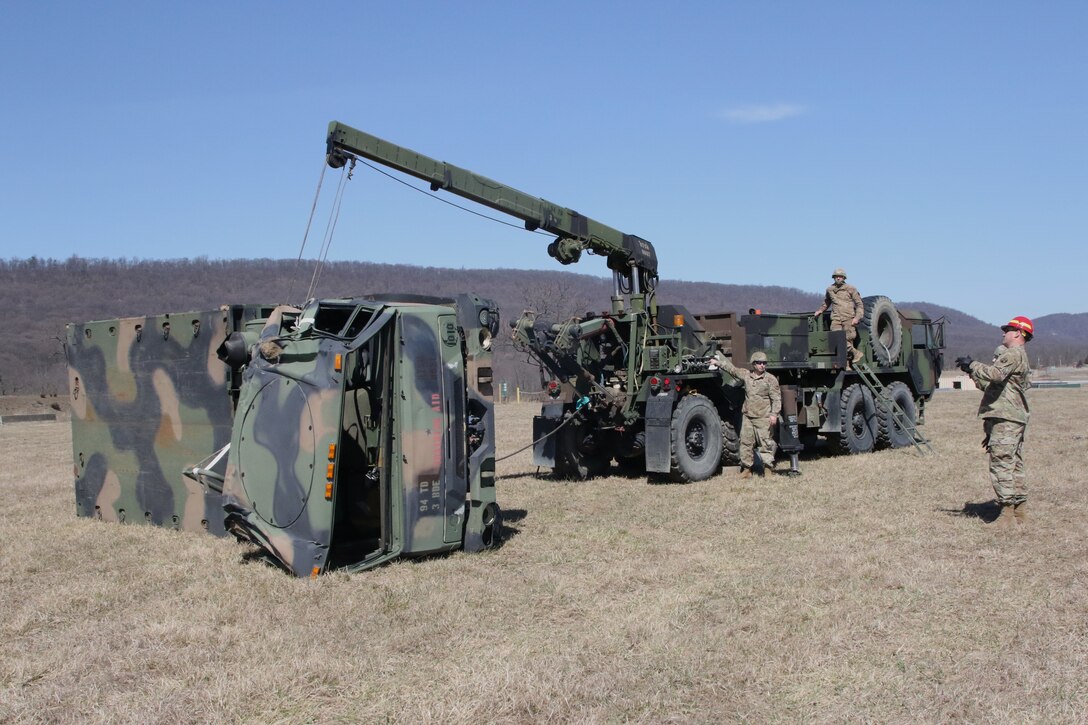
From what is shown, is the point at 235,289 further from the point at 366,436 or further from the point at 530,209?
the point at 366,436

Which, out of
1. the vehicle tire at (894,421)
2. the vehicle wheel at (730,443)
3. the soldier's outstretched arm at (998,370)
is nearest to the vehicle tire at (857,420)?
the vehicle tire at (894,421)

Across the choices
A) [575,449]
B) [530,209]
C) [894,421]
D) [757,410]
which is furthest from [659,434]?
[894,421]

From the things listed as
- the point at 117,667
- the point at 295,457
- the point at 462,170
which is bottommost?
the point at 117,667

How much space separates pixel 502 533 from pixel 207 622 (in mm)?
3411

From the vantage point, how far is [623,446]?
1334 centimetres

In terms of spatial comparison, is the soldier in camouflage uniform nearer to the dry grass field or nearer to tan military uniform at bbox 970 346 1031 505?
the dry grass field

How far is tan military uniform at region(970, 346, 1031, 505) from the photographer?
8758 mm

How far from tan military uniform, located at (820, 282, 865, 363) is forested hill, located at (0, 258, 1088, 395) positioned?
55.1 m

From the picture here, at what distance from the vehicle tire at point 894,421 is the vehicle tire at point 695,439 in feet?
12.8

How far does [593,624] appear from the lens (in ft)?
20.0

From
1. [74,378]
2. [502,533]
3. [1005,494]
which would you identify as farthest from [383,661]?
[74,378]

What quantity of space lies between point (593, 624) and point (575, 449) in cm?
712

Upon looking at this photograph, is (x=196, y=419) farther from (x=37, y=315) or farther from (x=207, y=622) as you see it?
(x=37, y=315)

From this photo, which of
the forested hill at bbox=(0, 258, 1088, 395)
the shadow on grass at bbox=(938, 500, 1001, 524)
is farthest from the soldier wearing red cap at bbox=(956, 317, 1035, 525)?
the forested hill at bbox=(0, 258, 1088, 395)
